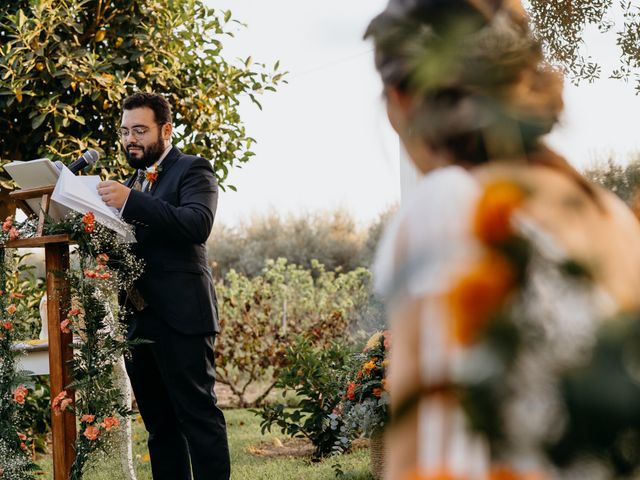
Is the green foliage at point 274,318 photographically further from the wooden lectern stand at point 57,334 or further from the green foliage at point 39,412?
the wooden lectern stand at point 57,334

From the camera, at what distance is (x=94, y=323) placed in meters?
3.21

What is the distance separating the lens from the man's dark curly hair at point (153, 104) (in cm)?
327

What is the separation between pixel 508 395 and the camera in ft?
1.57

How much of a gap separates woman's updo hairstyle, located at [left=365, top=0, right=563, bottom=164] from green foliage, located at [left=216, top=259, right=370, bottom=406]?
5623mm

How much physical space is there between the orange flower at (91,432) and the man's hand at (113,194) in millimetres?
847

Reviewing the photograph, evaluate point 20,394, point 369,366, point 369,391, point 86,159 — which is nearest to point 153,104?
point 86,159

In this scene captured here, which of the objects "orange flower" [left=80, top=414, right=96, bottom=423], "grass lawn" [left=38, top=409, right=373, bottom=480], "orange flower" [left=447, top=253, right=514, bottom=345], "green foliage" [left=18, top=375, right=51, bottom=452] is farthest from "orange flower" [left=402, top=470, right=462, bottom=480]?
"green foliage" [left=18, top=375, right=51, bottom=452]

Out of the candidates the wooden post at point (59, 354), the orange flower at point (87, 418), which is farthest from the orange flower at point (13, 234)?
the orange flower at point (87, 418)

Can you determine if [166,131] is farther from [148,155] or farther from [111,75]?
[111,75]

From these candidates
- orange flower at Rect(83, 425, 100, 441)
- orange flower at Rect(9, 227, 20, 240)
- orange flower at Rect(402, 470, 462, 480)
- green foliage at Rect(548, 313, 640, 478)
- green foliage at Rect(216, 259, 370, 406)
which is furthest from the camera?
green foliage at Rect(216, 259, 370, 406)

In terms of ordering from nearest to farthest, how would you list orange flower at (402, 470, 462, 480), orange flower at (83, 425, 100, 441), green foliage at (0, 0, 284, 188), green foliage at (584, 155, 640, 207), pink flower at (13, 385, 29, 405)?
orange flower at (402, 470, 462, 480)
green foliage at (584, 155, 640, 207)
orange flower at (83, 425, 100, 441)
pink flower at (13, 385, 29, 405)
green foliage at (0, 0, 284, 188)

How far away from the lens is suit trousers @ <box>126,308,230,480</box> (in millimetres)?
3076

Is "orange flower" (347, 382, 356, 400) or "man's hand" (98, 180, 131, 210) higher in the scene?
"man's hand" (98, 180, 131, 210)

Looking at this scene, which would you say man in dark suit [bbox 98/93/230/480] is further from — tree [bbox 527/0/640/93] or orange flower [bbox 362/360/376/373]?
tree [bbox 527/0/640/93]
